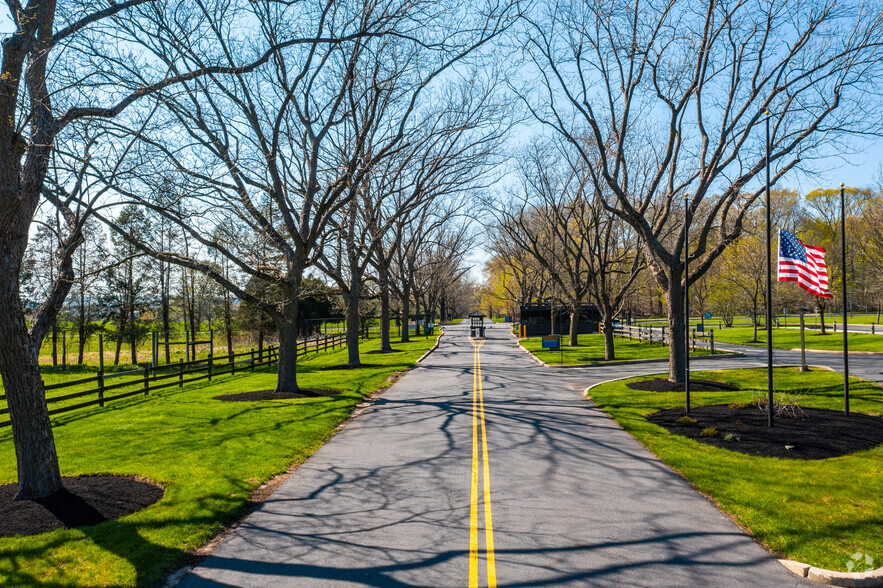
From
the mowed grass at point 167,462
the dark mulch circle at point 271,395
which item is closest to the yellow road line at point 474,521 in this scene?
the mowed grass at point 167,462

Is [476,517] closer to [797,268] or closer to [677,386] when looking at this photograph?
[797,268]

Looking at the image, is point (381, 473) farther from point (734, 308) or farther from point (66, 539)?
point (734, 308)

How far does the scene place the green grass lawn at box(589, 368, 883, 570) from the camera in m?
5.70

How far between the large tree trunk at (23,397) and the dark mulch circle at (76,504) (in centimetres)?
28

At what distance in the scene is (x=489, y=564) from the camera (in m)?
5.31

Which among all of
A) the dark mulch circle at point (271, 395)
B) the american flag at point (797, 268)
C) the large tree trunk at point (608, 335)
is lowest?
the dark mulch circle at point (271, 395)

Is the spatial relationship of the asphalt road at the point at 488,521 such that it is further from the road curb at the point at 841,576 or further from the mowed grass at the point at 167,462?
the mowed grass at the point at 167,462

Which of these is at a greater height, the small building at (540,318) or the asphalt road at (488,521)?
the small building at (540,318)

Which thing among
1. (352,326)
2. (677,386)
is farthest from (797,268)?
(352,326)

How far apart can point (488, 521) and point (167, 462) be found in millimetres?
6032

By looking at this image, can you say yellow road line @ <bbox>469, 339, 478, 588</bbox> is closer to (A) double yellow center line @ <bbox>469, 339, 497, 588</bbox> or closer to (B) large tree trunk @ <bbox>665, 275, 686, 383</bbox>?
(A) double yellow center line @ <bbox>469, 339, 497, 588</bbox>

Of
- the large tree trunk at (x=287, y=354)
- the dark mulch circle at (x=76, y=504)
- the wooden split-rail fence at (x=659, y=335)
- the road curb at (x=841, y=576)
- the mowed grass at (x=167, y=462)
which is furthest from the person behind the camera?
the wooden split-rail fence at (x=659, y=335)

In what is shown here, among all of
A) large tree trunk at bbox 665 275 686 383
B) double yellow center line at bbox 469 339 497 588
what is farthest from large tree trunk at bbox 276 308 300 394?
large tree trunk at bbox 665 275 686 383

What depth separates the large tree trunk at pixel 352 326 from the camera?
26.8m
